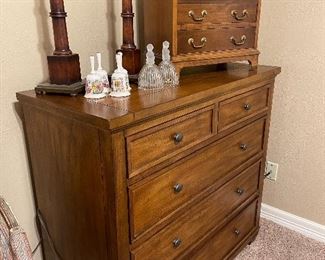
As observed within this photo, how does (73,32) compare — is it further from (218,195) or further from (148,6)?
(218,195)

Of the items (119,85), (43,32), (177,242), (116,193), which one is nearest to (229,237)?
(177,242)

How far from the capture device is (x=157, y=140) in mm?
1064

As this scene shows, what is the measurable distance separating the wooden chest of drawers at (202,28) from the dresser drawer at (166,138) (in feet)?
0.84

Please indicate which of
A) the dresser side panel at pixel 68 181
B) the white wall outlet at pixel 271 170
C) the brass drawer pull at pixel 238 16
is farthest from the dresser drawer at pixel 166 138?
the white wall outlet at pixel 271 170

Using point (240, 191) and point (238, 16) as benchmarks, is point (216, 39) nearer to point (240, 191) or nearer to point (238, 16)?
point (238, 16)

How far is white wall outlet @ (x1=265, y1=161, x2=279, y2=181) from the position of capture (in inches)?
79.4

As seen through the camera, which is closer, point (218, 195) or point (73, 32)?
point (73, 32)

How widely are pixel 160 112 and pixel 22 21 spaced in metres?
0.61

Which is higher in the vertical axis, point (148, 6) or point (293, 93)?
point (148, 6)

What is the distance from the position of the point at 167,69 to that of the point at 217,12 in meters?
0.34

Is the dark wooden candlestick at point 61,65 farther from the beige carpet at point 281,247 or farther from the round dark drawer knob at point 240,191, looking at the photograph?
the beige carpet at point 281,247

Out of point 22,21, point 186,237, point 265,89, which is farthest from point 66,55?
point 265,89

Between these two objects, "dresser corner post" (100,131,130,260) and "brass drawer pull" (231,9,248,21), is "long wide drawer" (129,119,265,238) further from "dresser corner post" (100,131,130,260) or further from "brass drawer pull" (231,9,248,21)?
"brass drawer pull" (231,9,248,21)

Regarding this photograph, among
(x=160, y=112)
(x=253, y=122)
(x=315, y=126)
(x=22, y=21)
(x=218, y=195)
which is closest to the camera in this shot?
(x=160, y=112)
